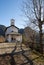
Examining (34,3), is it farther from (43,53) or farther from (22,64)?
(22,64)

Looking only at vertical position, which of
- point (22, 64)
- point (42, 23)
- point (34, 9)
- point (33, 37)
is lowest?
point (22, 64)

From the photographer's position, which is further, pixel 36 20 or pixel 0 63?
pixel 36 20

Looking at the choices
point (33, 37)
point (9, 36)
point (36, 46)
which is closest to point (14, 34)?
point (9, 36)

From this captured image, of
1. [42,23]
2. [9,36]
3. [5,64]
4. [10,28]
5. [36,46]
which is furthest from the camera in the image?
Result: [10,28]

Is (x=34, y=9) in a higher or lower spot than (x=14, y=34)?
higher

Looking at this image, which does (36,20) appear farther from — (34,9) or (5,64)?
(5,64)

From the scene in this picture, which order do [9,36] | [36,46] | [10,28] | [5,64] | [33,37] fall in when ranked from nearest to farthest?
[5,64] < [36,46] < [33,37] < [9,36] < [10,28]

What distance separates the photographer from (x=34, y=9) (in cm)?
1532

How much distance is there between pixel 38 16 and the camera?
48.9 feet

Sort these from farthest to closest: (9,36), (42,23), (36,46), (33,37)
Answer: (9,36), (33,37), (36,46), (42,23)

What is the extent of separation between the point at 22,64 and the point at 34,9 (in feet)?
27.6

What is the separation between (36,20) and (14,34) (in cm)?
1932

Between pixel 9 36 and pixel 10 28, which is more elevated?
pixel 10 28

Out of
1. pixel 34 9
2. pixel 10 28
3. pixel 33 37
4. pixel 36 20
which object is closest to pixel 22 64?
pixel 36 20
